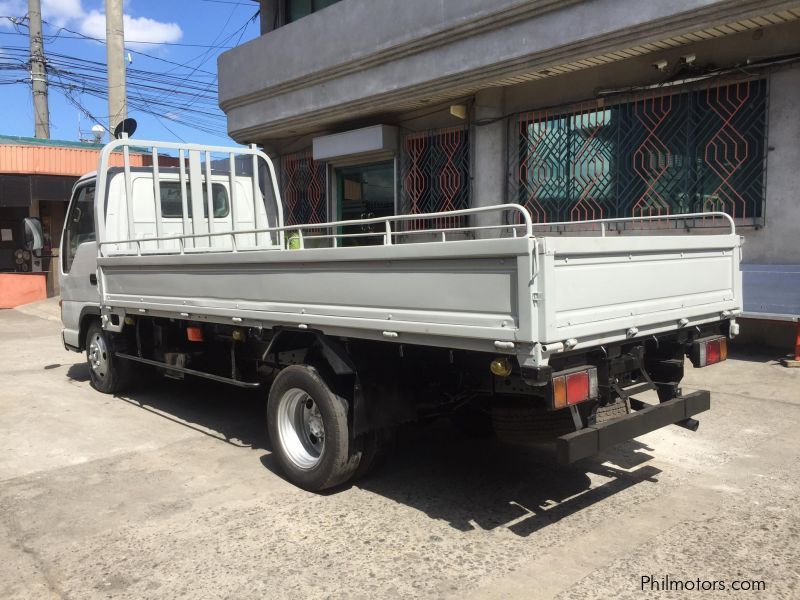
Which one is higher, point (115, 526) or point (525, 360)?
point (525, 360)

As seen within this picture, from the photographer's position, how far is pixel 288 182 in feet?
47.5

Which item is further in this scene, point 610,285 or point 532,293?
point 610,285

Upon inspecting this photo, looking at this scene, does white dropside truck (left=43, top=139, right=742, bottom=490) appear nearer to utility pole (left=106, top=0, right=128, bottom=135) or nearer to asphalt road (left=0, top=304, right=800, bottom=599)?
asphalt road (left=0, top=304, right=800, bottom=599)

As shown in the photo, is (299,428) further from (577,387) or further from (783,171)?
(783,171)

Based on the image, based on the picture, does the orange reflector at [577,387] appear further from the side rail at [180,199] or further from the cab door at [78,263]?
the cab door at [78,263]

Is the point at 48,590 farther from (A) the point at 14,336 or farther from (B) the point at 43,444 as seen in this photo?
(A) the point at 14,336

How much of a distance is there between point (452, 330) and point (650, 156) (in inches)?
246

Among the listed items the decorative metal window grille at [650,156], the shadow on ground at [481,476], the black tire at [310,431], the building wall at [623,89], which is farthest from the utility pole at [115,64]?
the black tire at [310,431]

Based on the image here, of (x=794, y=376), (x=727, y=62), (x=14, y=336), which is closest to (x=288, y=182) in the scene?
(x=14, y=336)

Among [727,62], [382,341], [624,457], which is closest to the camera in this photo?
[382,341]

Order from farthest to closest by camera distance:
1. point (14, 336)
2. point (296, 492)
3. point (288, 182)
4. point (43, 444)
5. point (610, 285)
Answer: point (288, 182) → point (14, 336) → point (43, 444) → point (296, 492) → point (610, 285)

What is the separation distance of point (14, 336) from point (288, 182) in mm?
6128

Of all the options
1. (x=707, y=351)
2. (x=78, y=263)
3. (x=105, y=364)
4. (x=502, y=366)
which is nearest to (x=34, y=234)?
(x=78, y=263)

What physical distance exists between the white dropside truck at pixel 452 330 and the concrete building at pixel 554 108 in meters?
3.60
